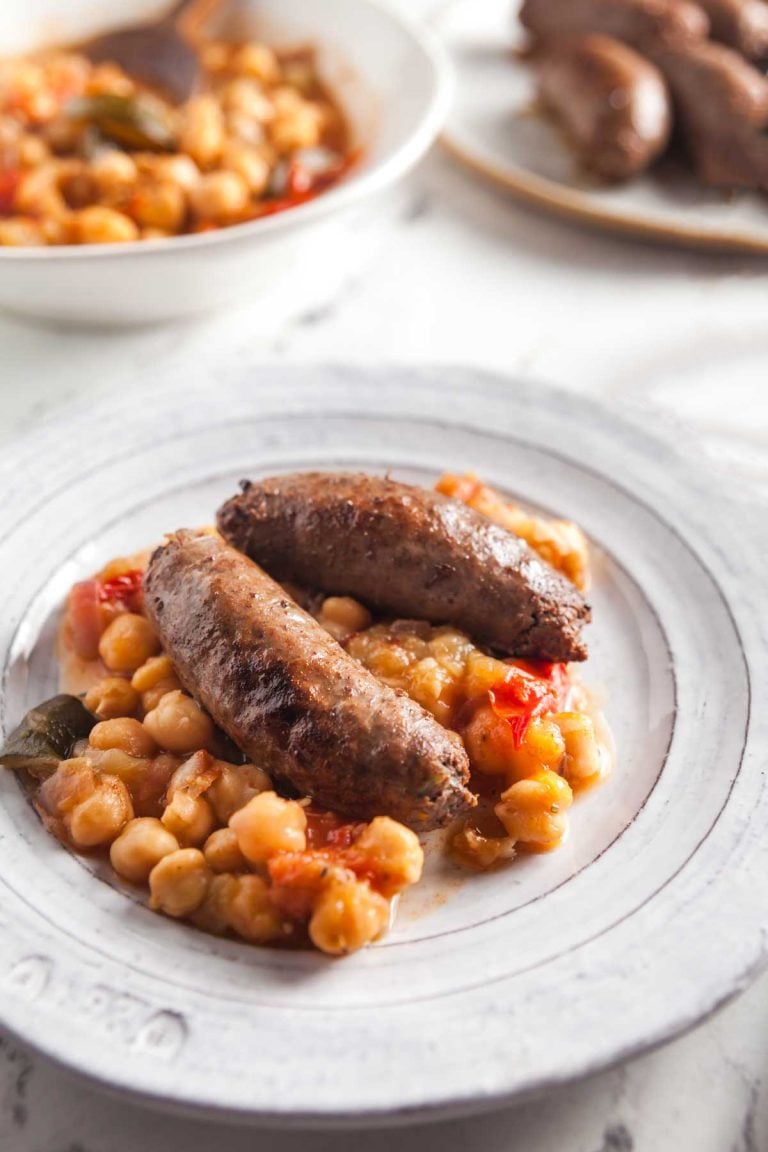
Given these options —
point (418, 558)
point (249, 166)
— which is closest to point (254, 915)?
point (418, 558)

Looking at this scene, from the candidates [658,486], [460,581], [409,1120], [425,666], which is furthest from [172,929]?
[658,486]

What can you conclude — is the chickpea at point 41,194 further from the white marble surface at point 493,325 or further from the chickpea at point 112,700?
the chickpea at point 112,700

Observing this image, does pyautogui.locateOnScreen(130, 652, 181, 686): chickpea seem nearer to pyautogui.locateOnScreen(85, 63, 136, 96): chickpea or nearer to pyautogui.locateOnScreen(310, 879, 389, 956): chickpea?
pyautogui.locateOnScreen(310, 879, 389, 956): chickpea

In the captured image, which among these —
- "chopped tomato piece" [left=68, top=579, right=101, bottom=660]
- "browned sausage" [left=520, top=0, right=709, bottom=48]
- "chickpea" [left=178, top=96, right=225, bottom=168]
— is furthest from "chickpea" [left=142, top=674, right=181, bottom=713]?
"browned sausage" [left=520, top=0, right=709, bottom=48]

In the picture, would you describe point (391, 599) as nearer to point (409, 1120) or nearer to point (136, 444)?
point (136, 444)

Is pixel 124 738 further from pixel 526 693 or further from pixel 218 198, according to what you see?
pixel 218 198
